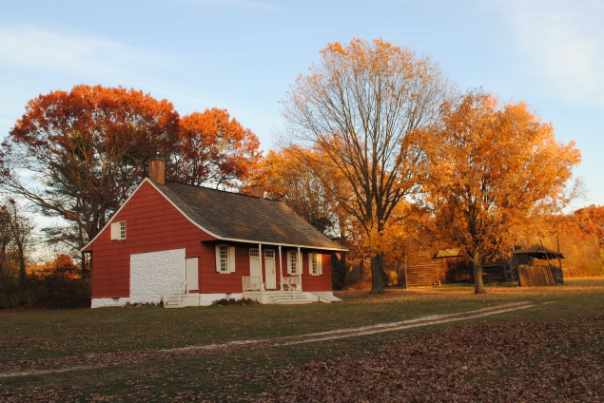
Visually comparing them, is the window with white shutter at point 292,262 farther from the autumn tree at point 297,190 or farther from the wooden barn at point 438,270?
the wooden barn at point 438,270

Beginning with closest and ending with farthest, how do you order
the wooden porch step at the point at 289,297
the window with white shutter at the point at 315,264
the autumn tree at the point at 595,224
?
the wooden porch step at the point at 289,297
the window with white shutter at the point at 315,264
the autumn tree at the point at 595,224

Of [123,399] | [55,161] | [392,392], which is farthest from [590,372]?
[55,161]

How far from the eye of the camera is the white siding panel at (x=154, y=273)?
90.8ft

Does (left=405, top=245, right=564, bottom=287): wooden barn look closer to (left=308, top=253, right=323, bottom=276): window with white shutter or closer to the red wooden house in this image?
(left=308, top=253, right=323, bottom=276): window with white shutter

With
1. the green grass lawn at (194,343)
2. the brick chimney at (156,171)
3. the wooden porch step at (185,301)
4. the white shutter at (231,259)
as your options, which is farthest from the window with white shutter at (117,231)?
the green grass lawn at (194,343)

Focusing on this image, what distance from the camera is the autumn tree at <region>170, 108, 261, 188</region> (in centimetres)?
4238

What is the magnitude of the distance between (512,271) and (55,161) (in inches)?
1384

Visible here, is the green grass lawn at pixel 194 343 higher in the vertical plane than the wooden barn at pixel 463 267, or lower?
lower

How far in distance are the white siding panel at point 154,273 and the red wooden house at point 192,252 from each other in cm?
5

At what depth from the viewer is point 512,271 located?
45312 millimetres

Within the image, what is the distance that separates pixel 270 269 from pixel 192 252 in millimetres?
5147

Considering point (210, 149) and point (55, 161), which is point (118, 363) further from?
point (210, 149)

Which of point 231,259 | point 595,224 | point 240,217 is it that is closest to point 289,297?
point 231,259

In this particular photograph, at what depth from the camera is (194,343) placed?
1290 cm
